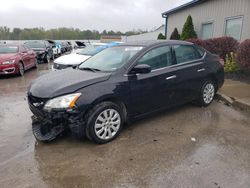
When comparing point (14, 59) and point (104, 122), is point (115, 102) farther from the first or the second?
point (14, 59)

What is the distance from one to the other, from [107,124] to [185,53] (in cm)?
245

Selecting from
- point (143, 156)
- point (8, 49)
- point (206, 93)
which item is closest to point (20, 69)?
point (8, 49)

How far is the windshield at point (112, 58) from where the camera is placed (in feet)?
13.4

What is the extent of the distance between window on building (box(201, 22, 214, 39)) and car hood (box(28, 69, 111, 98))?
402 inches

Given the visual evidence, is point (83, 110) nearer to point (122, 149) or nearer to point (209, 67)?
point (122, 149)

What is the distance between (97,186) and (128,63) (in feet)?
6.90

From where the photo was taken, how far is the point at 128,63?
3906 mm

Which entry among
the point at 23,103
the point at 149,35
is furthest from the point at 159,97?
the point at 149,35

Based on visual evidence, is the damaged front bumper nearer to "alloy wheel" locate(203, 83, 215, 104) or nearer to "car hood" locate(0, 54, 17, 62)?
"alloy wheel" locate(203, 83, 215, 104)

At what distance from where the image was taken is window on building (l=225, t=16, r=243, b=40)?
9906 mm

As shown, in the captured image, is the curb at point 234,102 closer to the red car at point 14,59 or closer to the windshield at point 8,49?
the red car at point 14,59

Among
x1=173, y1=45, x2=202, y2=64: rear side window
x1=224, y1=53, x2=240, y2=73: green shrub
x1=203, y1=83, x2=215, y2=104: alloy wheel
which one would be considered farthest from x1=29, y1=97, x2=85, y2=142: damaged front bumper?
x1=224, y1=53, x2=240, y2=73: green shrub

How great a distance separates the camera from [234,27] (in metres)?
10.2

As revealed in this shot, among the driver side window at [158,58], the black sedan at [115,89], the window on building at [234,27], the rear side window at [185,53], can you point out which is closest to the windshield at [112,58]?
the black sedan at [115,89]
